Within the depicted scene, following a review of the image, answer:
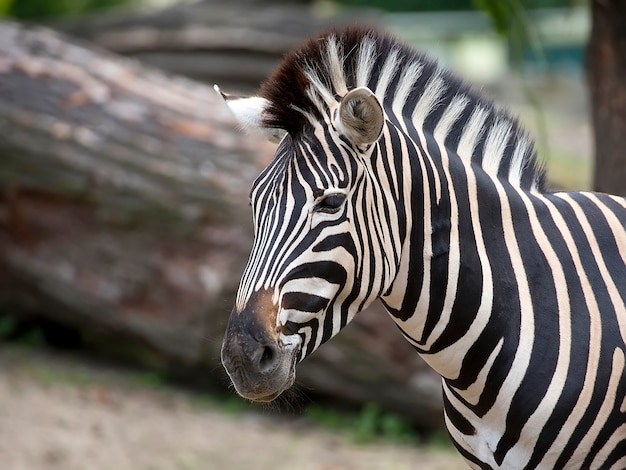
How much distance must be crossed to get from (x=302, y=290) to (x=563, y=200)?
1112mm

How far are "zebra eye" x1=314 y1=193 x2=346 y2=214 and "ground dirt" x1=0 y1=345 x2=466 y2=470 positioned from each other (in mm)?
3619

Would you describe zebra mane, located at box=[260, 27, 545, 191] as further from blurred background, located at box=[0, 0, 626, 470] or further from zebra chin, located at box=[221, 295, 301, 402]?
blurred background, located at box=[0, 0, 626, 470]

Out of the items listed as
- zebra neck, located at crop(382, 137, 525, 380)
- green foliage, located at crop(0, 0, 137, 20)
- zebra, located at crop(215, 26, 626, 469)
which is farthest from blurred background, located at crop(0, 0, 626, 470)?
green foliage, located at crop(0, 0, 137, 20)

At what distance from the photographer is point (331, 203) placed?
2.49 metres

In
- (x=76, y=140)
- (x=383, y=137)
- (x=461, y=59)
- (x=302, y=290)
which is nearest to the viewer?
(x=302, y=290)

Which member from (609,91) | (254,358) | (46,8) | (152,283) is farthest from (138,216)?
(46,8)

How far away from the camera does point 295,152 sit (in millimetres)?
2582

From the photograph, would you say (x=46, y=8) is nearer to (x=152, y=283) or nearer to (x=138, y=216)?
(x=138, y=216)

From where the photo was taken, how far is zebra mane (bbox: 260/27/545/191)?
8.70ft

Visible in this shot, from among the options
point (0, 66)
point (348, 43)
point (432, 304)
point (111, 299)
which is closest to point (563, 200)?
point (432, 304)

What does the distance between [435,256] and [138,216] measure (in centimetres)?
430

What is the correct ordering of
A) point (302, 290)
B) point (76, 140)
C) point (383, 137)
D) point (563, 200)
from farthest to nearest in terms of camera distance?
1. point (76, 140)
2. point (563, 200)
3. point (383, 137)
4. point (302, 290)

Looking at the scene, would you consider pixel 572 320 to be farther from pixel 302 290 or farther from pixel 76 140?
pixel 76 140

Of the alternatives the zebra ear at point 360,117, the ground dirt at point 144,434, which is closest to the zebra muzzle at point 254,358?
the zebra ear at point 360,117
